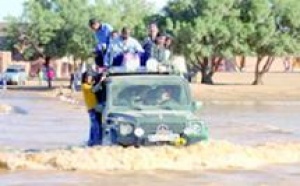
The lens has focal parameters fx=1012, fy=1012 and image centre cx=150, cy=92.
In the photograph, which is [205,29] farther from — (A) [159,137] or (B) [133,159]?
(B) [133,159]

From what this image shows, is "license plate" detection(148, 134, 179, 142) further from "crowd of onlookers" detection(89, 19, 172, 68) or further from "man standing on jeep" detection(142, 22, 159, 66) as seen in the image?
"man standing on jeep" detection(142, 22, 159, 66)

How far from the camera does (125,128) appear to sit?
16141 millimetres

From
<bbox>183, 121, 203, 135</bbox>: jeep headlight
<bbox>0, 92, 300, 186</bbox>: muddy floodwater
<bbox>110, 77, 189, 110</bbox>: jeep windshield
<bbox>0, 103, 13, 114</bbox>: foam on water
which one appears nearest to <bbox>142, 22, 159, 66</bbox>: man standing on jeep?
<bbox>110, 77, 189, 110</bbox>: jeep windshield

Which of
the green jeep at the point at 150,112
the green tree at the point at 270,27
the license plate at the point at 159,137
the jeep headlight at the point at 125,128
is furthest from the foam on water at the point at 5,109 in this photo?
the green tree at the point at 270,27

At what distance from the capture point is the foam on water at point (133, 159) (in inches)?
629

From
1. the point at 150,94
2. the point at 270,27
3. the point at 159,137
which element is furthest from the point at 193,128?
the point at 270,27

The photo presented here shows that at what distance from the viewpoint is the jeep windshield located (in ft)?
55.4

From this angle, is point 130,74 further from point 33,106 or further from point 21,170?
point 33,106

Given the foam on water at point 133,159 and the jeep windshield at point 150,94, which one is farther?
the jeep windshield at point 150,94

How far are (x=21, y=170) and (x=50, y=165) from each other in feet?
1.68

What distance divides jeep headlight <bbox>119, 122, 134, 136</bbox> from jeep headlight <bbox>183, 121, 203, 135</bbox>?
2.96 feet

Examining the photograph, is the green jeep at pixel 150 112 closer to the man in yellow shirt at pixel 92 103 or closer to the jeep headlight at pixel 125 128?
the jeep headlight at pixel 125 128

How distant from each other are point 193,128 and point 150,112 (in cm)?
75

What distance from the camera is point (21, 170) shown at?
52.7 feet
